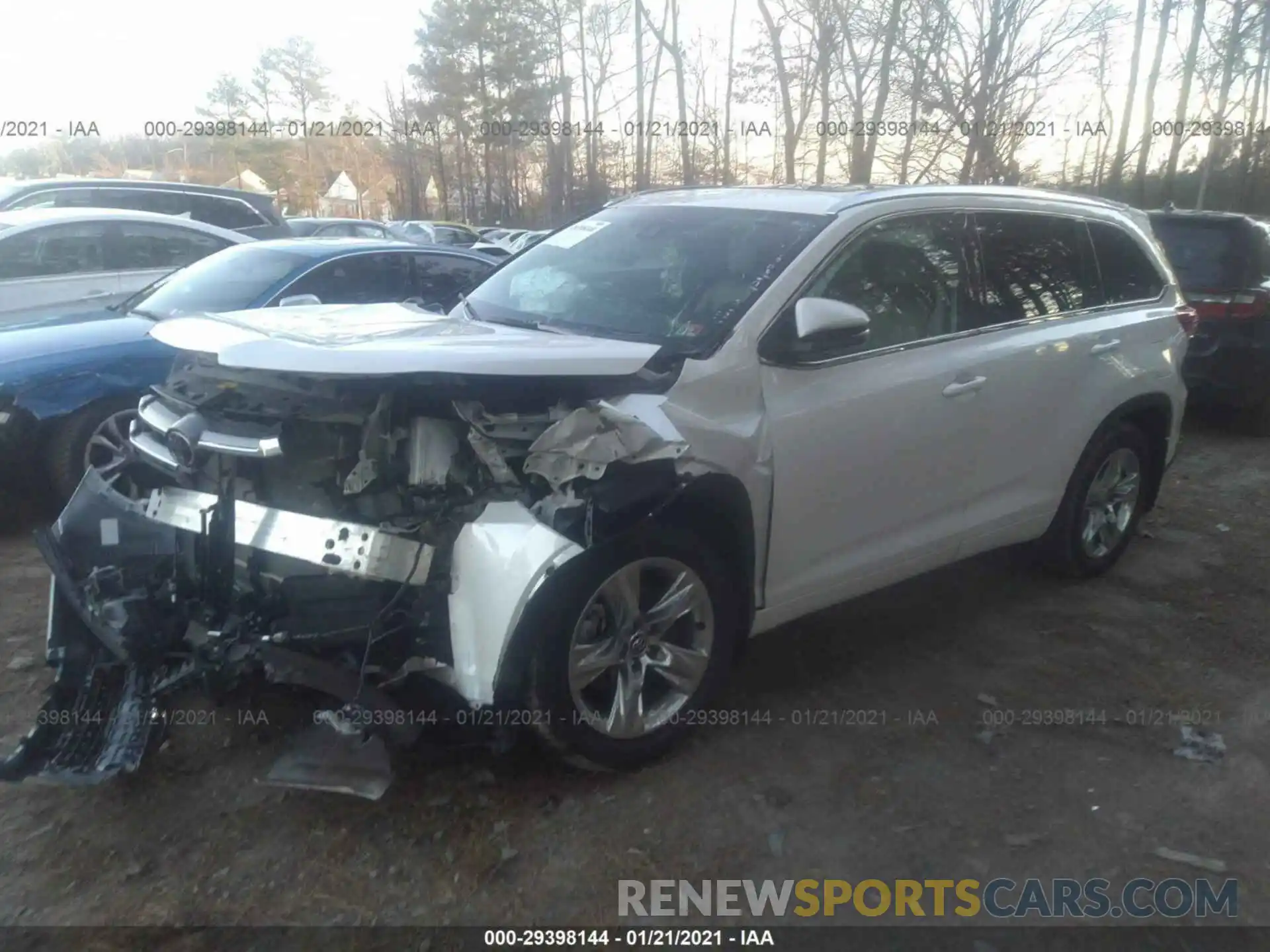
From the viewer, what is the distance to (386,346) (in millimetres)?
2963

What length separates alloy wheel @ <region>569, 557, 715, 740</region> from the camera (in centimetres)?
309

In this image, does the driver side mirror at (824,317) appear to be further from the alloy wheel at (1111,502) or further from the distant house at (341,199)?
the distant house at (341,199)

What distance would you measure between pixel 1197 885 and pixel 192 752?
3062 mm

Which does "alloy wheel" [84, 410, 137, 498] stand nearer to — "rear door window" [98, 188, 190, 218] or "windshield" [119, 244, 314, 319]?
"windshield" [119, 244, 314, 319]

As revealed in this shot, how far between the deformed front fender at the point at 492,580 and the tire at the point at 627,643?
6 cm

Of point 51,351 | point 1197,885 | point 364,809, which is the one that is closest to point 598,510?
point 364,809

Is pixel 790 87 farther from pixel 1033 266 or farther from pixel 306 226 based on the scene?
pixel 1033 266

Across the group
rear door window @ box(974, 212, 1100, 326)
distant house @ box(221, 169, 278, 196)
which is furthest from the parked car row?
distant house @ box(221, 169, 278, 196)

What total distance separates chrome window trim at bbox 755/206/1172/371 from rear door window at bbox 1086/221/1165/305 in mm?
24

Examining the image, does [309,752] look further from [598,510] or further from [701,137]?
[701,137]

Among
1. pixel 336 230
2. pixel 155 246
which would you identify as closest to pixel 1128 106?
pixel 336 230

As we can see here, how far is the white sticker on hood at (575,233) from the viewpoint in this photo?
4375 mm

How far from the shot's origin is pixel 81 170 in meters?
37.5

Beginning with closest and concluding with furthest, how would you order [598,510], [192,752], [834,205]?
[598,510] → [192,752] → [834,205]
